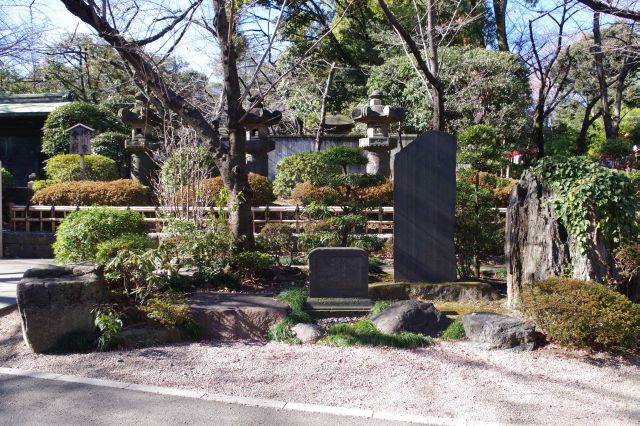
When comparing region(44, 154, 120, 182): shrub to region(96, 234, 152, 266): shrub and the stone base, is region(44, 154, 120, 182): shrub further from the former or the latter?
the stone base

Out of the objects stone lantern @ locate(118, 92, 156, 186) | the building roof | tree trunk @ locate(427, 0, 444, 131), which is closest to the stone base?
tree trunk @ locate(427, 0, 444, 131)

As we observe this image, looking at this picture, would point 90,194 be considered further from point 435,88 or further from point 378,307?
point 378,307

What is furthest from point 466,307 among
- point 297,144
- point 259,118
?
point 297,144

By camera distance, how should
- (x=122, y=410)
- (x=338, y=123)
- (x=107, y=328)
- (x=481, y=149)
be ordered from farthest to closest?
(x=338, y=123) < (x=481, y=149) < (x=107, y=328) < (x=122, y=410)

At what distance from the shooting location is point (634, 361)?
5.86 m

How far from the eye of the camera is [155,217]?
1390 cm

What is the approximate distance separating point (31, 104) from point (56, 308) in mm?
20732

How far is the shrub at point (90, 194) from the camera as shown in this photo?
14.5 m

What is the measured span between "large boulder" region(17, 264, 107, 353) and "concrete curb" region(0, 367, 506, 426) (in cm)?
50

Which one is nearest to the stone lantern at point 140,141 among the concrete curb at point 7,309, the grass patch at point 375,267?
the grass patch at point 375,267

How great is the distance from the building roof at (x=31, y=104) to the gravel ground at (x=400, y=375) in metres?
18.0

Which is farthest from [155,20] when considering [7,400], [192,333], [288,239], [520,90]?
[520,90]

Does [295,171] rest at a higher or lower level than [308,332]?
higher

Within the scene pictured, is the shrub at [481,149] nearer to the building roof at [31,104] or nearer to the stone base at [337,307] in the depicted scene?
the stone base at [337,307]
